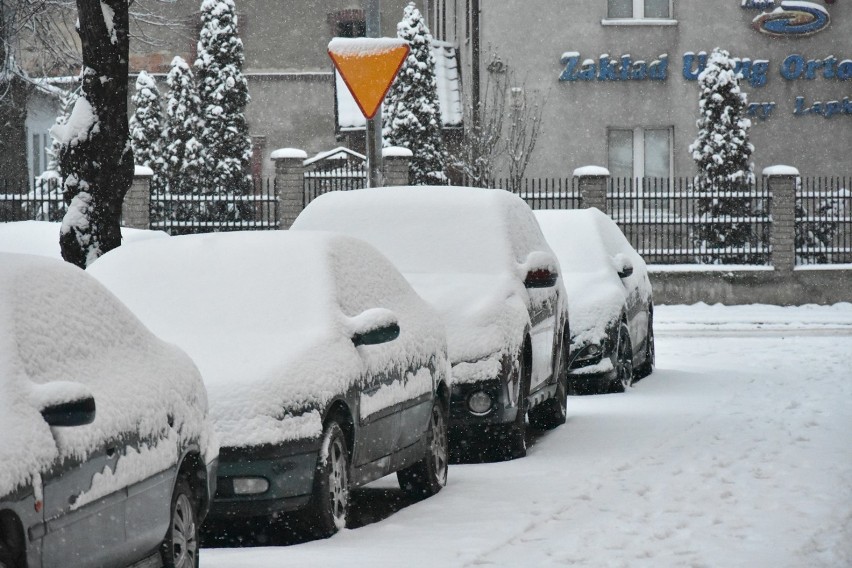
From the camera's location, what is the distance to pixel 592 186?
28.6 metres

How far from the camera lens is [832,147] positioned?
3472 cm

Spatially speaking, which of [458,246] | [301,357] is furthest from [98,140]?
[301,357]

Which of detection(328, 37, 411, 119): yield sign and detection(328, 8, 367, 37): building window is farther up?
detection(328, 8, 367, 37): building window

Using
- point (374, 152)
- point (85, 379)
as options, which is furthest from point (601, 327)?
point (85, 379)

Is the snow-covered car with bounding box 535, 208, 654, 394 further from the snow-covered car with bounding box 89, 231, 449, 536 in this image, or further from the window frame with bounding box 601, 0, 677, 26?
the window frame with bounding box 601, 0, 677, 26

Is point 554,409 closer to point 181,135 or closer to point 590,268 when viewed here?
point 590,268

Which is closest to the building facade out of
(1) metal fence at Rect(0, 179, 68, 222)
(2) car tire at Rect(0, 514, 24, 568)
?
(1) metal fence at Rect(0, 179, 68, 222)

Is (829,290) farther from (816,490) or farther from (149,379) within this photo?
(149,379)

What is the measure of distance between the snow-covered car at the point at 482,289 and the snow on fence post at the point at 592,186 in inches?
611

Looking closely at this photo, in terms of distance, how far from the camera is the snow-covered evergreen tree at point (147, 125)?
40.1 meters

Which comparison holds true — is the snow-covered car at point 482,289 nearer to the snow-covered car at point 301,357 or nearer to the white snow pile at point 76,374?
the snow-covered car at point 301,357

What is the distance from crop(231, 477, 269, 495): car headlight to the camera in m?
7.63

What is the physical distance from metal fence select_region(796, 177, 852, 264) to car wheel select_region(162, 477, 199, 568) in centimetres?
2323

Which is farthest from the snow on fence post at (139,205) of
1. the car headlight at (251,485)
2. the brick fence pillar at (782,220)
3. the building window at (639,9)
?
the car headlight at (251,485)
